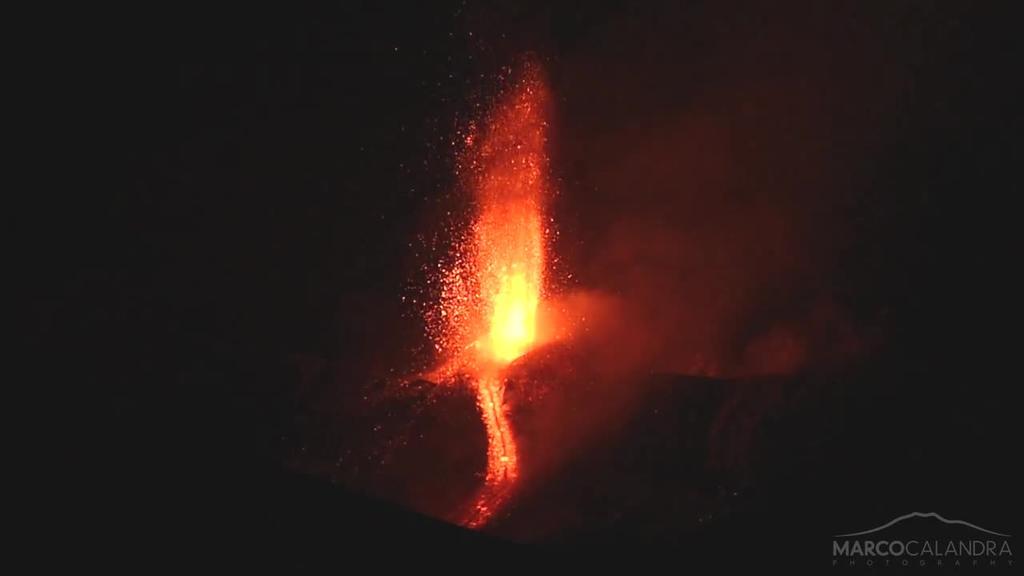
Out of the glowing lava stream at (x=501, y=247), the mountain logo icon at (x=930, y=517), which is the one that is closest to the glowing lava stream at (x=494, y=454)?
the glowing lava stream at (x=501, y=247)

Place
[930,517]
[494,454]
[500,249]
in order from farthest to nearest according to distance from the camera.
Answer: [500,249]
[494,454]
[930,517]

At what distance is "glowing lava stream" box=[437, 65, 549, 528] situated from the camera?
5.40m

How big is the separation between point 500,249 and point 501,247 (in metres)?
0.02

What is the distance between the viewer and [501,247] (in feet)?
19.2

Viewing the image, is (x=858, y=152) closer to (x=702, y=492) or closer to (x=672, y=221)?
(x=672, y=221)

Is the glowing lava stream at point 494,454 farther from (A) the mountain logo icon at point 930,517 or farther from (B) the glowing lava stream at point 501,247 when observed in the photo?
(A) the mountain logo icon at point 930,517

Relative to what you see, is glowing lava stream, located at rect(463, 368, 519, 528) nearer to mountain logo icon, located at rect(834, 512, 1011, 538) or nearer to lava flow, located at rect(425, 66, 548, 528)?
lava flow, located at rect(425, 66, 548, 528)

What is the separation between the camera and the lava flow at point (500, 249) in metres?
5.39

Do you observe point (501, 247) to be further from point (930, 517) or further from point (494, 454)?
point (930, 517)

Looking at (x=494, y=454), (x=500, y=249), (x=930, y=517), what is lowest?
(x=930, y=517)

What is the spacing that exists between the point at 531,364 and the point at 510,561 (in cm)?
303

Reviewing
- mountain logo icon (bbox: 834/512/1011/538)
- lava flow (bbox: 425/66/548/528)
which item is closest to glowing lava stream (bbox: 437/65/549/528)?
lava flow (bbox: 425/66/548/528)

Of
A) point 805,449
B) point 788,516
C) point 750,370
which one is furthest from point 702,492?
point 750,370

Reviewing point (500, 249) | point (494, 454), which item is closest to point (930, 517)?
point (494, 454)
